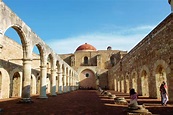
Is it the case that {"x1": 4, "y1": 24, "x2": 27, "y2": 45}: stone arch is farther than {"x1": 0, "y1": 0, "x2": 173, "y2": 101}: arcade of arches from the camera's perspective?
No

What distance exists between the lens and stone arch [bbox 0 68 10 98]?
42.1 ft

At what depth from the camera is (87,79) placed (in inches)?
1388

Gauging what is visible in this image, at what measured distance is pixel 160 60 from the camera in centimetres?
995

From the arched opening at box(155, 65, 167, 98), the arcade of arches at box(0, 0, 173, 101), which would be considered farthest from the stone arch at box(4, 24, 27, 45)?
the arched opening at box(155, 65, 167, 98)

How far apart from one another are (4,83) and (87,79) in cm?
2307

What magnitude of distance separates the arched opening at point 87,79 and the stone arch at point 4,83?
2222 centimetres

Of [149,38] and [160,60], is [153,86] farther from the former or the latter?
[149,38]

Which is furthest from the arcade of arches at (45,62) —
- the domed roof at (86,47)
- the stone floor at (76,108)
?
the domed roof at (86,47)

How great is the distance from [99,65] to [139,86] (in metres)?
23.6

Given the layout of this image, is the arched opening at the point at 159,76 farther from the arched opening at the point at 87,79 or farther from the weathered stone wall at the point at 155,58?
the arched opening at the point at 87,79

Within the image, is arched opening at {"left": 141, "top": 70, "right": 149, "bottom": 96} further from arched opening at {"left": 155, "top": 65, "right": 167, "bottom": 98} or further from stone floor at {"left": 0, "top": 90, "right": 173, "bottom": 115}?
stone floor at {"left": 0, "top": 90, "right": 173, "bottom": 115}

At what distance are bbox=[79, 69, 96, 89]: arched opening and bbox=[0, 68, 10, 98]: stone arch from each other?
2222cm

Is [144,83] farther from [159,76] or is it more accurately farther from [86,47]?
[86,47]

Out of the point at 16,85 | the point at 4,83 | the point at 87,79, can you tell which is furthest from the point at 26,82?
the point at 87,79
